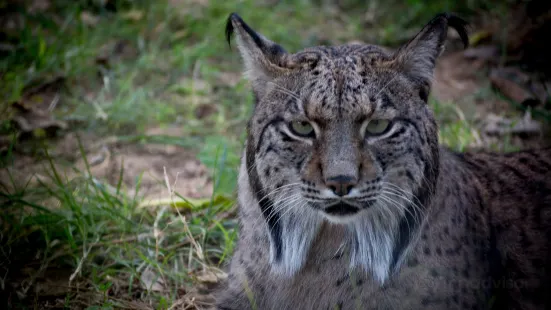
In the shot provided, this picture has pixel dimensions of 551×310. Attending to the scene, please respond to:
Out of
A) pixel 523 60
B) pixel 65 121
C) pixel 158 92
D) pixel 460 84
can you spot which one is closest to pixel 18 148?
pixel 65 121

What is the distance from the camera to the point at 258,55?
399 centimetres

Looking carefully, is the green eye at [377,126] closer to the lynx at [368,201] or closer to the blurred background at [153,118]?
the lynx at [368,201]

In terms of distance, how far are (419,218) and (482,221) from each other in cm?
47

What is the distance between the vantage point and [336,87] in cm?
363

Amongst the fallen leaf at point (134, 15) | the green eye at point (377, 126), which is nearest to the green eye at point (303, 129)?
the green eye at point (377, 126)

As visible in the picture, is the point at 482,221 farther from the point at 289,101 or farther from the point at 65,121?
the point at 65,121

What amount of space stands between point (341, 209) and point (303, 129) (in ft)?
1.70

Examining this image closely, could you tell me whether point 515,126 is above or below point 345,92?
below

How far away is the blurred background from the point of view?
191 inches

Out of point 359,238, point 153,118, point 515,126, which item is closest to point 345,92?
point 359,238

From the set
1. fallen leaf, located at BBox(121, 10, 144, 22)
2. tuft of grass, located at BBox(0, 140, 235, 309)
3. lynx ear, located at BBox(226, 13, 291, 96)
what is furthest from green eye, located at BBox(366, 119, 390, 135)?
fallen leaf, located at BBox(121, 10, 144, 22)

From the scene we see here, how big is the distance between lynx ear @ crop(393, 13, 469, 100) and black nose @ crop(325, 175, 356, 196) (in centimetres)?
83

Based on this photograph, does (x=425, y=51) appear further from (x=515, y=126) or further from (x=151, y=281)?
(x=515, y=126)

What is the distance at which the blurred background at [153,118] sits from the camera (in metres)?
4.84
